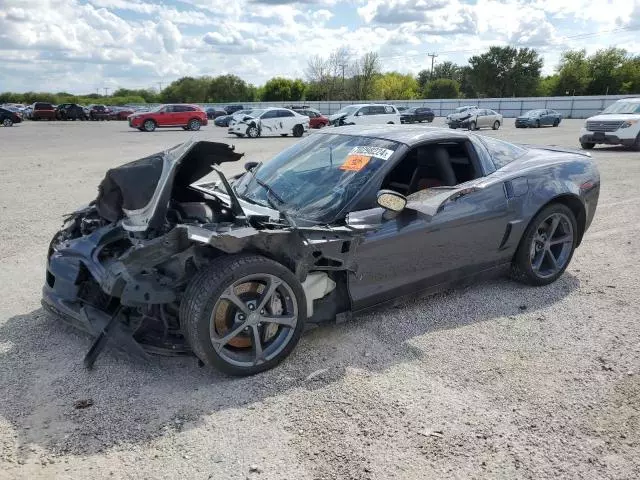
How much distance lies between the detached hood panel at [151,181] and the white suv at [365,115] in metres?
24.6

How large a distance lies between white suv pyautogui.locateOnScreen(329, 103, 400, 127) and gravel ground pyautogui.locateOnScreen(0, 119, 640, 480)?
24.4 meters

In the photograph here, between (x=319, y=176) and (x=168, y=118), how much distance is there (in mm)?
28496

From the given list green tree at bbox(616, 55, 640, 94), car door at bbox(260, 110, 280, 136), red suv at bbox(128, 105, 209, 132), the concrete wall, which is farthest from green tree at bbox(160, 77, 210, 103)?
car door at bbox(260, 110, 280, 136)

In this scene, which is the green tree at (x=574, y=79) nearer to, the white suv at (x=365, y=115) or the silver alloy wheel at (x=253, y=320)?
the white suv at (x=365, y=115)

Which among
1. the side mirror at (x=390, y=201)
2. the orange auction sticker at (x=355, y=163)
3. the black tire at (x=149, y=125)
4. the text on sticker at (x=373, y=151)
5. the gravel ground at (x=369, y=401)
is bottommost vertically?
the black tire at (x=149, y=125)

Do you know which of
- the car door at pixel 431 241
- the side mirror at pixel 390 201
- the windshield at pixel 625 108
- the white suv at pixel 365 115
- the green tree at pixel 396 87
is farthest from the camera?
the green tree at pixel 396 87

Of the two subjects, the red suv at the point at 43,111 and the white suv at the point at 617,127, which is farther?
the red suv at the point at 43,111

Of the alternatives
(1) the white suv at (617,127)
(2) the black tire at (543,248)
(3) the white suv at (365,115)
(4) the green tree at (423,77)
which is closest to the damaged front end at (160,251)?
(2) the black tire at (543,248)

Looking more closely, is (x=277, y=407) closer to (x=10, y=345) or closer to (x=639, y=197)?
(x=10, y=345)

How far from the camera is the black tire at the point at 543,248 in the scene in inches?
175

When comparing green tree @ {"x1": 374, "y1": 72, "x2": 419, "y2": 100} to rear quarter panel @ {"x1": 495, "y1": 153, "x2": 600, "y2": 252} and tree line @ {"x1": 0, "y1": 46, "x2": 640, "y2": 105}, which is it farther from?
rear quarter panel @ {"x1": 495, "y1": 153, "x2": 600, "y2": 252}

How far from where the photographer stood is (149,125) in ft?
97.5

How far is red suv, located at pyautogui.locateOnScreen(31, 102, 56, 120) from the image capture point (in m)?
43.8

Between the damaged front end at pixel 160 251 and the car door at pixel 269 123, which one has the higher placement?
the damaged front end at pixel 160 251
